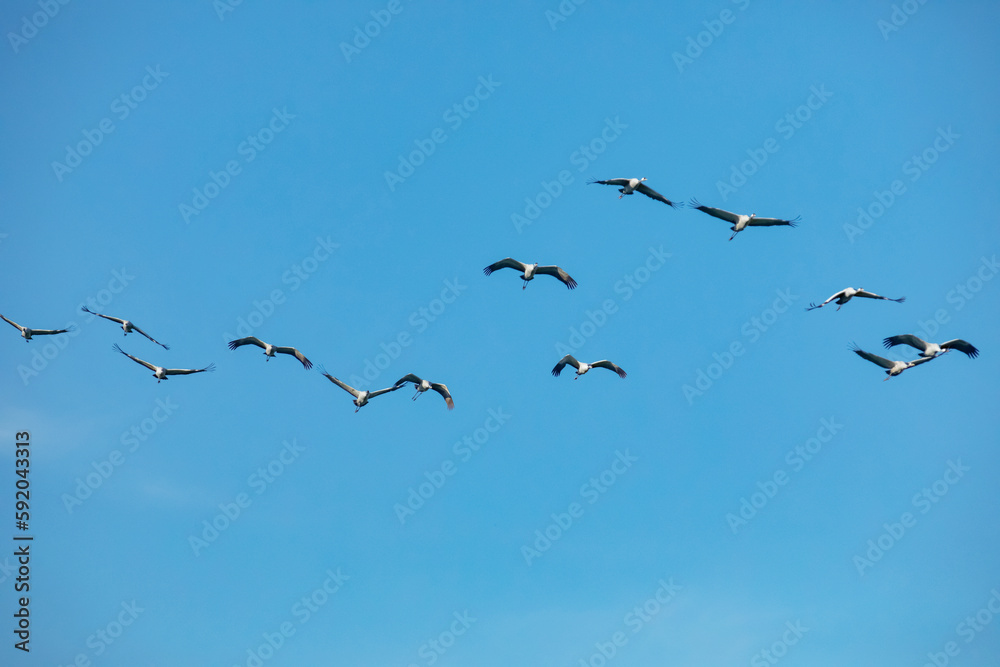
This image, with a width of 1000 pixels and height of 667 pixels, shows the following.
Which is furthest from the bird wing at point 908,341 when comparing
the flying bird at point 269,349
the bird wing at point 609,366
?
the flying bird at point 269,349

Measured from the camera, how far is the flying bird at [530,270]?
218 feet

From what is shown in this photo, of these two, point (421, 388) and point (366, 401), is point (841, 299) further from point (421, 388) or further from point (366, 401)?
point (366, 401)

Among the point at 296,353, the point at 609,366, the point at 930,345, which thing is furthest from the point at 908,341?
the point at 296,353

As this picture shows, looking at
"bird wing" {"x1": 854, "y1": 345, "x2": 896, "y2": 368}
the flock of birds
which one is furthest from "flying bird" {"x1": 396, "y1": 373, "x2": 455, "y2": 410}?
"bird wing" {"x1": 854, "y1": 345, "x2": 896, "y2": 368}

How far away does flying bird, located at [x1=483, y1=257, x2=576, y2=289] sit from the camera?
66500 millimetres

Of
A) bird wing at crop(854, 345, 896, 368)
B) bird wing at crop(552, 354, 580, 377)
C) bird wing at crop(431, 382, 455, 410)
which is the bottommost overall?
bird wing at crop(431, 382, 455, 410)

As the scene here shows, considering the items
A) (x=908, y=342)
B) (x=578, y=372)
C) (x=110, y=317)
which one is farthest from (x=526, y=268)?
(x=110, y=317)

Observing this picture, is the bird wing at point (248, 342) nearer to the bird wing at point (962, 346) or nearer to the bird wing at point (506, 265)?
the bird wing at point (506, 265)

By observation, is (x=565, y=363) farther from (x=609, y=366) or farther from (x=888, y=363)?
(x=888, y=363)

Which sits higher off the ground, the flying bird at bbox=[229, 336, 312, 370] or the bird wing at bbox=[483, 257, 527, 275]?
the bird wing at bbox=[483, 257, 527, 275]

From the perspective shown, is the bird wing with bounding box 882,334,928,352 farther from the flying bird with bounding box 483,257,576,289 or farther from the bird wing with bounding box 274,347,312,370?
the bird wing with bounding box 274,347,312,370

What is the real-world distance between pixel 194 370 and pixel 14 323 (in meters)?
14.8

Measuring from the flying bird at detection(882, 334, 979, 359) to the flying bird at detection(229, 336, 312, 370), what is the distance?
3808 centimetres

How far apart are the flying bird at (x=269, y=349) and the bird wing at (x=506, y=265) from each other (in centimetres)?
1456
